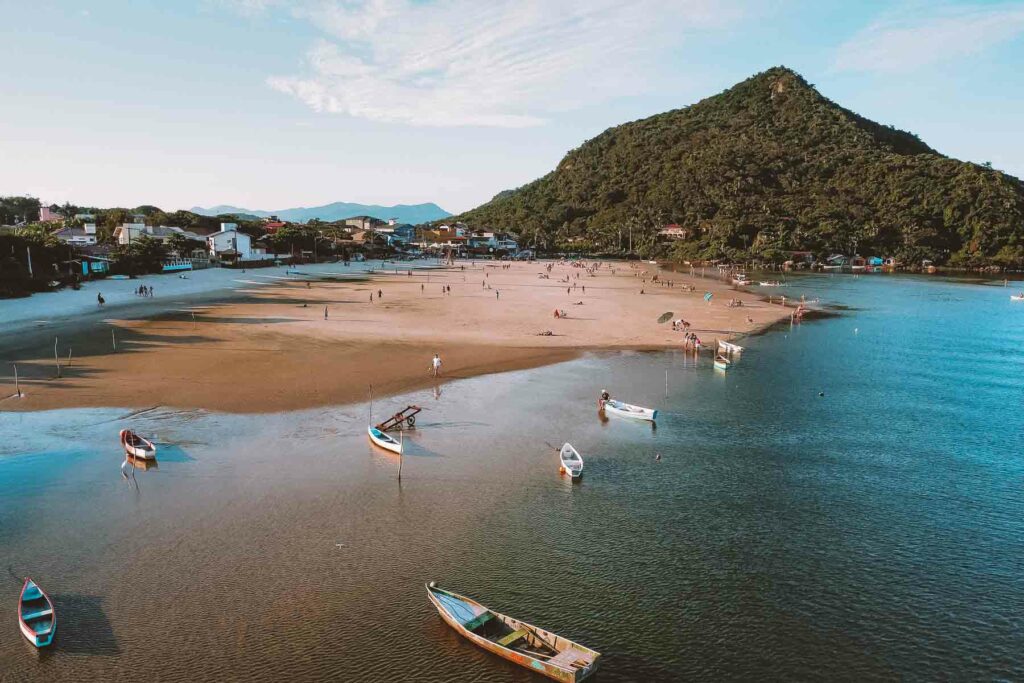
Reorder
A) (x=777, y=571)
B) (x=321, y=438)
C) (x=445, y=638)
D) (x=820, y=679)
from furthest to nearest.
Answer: (x=321, y=438)
(x=777, y=571)
(x=445, y=638)
(x=820, y=679)

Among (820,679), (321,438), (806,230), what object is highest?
(806,230)

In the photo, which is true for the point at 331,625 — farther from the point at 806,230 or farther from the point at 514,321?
the point at 806,230

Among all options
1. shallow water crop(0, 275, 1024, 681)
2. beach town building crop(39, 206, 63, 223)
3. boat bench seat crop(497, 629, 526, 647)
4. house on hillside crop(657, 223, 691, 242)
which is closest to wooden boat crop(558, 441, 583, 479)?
shallow water crop(0, 275, 1024, 681)

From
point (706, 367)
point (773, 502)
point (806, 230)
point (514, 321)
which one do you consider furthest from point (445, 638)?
point (806, 230)

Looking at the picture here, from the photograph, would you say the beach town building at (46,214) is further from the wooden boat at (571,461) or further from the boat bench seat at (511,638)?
the boat bench seat at (511,638)

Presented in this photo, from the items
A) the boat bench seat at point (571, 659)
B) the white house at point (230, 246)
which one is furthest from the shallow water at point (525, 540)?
the white house at point (230, 246)

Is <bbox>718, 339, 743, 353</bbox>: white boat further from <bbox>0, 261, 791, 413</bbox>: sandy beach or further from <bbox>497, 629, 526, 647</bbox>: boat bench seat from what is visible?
<bbox>497, 629, 526, 647</bbox>: boat bench seat

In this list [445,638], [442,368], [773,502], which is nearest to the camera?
[445,638]
